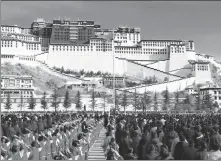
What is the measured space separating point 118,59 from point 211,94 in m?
28.2

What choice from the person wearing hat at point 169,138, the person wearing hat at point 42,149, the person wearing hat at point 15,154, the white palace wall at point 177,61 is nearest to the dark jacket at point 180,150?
the person wearing hat at point 169,138

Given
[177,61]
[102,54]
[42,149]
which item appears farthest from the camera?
[177,61]

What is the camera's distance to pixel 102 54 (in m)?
105

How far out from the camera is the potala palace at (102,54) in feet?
334

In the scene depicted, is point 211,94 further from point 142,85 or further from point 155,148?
point 155,148

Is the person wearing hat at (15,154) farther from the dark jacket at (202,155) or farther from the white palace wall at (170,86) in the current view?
the white palace wall at (170,86)

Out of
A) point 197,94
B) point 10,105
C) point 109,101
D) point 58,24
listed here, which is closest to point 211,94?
point 197,94

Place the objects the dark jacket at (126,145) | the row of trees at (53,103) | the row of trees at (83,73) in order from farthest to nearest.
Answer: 1. the row of trees at (83,73)
2. the row of trees at (53,103)
3. the dark jacket at (126,145)

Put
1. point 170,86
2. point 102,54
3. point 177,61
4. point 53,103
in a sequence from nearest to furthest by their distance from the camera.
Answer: point 53,103, point 170,86, point 102,54, point 177,61

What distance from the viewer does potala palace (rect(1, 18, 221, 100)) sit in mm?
101812

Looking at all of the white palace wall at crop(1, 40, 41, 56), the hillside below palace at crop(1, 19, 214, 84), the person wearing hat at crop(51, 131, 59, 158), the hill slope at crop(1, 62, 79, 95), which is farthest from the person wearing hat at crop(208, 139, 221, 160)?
the white palace wall at crop(1, 40, 41, 56)

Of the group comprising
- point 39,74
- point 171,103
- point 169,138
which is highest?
point 39,74

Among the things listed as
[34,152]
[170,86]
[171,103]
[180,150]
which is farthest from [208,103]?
[180,150]

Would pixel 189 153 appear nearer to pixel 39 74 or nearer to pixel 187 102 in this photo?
pixel 187 102
